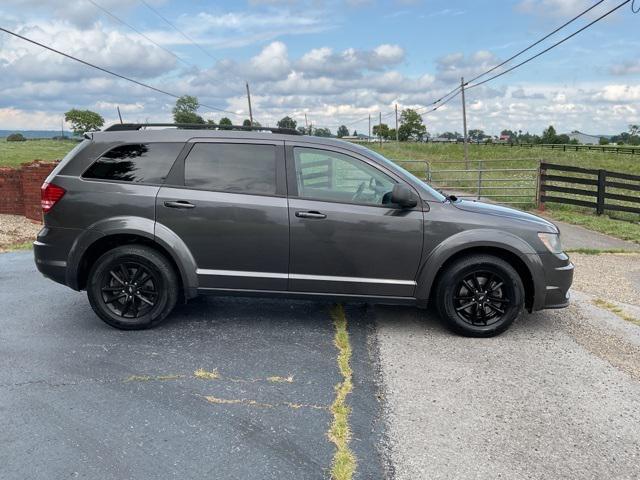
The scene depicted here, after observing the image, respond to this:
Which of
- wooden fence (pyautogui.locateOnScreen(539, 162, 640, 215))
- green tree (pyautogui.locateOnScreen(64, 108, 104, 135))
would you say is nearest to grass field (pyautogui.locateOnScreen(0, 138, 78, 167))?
wooden fence (pyautogui.locateOnScreen(539, 162, 640, 215))

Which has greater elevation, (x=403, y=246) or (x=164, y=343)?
(x=403, y=246)

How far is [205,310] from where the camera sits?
17.4 ft

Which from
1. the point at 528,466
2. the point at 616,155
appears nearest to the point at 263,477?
the point at 528,466

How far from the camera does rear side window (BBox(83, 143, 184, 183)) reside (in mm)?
4629

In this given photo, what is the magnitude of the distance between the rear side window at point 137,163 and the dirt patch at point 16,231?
17.4ft

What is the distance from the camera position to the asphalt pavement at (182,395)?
2764 millimetres

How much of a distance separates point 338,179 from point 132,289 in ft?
6.82

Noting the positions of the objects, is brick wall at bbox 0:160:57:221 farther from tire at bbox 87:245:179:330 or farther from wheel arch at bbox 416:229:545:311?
wheel arch at bbox 416:229:545:311

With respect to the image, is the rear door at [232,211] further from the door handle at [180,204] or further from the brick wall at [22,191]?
the brick wall at [22,191]

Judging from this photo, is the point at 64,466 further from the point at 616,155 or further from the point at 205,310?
the point at 616,155

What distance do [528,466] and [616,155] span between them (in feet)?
213

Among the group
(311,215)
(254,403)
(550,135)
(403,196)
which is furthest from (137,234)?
(550,135)

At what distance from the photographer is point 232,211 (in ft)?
14.7

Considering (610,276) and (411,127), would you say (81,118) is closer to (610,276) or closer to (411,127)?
(411,127)
